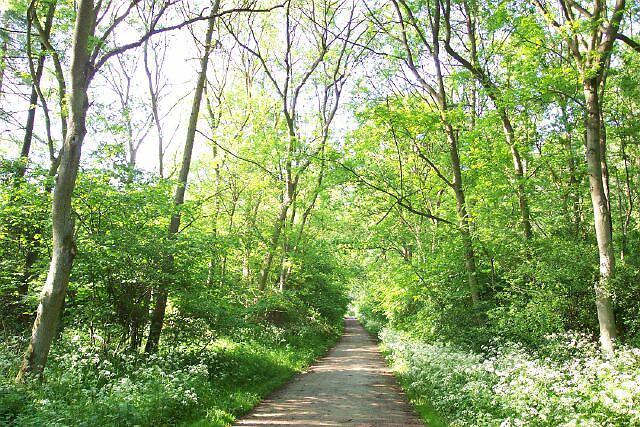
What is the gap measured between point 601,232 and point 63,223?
35.6 ft

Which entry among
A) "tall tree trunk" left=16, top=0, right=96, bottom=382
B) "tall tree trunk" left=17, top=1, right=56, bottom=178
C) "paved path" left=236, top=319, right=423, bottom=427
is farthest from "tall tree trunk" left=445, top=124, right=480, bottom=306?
"tall tree trunk" left=17, top=1, right=56, bottom=178

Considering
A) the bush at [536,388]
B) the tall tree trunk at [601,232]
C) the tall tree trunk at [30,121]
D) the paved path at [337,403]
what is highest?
the tall tree trunk at [30,121]

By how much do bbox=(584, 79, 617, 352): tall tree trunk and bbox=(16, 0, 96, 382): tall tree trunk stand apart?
10.6m

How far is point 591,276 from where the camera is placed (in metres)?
10.5

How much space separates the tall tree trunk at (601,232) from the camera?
894 cm

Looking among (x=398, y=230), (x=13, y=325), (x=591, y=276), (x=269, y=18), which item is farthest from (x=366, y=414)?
(x=269, y=18)

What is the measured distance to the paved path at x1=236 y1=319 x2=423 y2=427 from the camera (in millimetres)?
8125

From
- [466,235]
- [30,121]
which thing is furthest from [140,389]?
[30,121]

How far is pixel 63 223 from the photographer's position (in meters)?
7.03

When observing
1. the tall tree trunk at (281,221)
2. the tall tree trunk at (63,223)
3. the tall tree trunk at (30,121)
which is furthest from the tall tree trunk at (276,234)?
the tall tree trunk at (63,223)

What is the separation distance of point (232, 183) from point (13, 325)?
11905 millimetres

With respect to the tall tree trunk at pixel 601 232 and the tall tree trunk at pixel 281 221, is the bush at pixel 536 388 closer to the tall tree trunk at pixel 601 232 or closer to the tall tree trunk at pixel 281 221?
the tall tree trunk at pixel 601 232

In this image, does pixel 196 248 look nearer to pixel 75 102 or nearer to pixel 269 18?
pixel 75 102

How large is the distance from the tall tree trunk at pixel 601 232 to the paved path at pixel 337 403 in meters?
4.63
